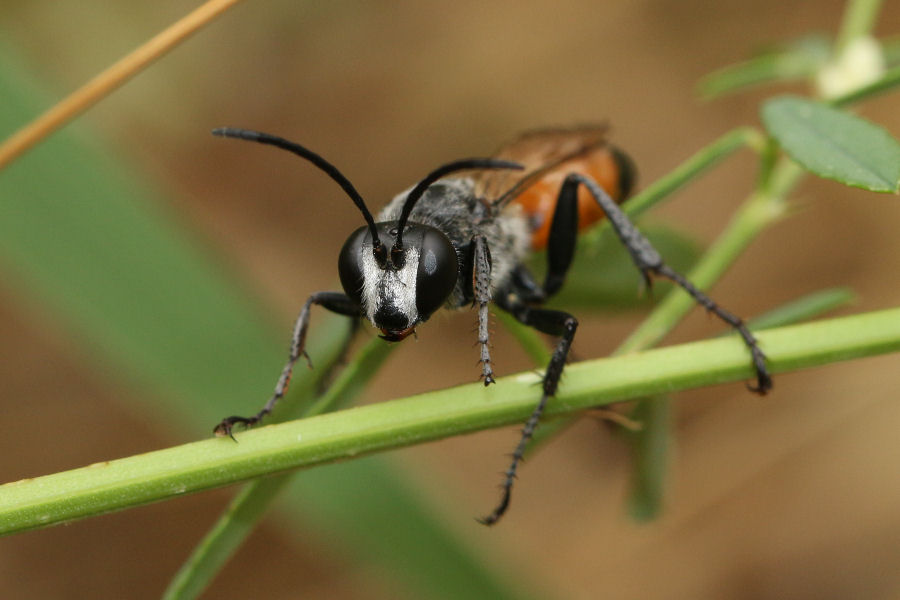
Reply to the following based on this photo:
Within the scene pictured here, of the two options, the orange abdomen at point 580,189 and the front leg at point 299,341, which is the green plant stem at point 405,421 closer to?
the front leg at point 299,341

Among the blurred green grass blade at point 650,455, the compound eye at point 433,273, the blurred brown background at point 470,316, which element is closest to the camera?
the compound eye at point 433,273

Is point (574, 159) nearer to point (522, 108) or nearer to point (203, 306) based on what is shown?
point (203, 306)

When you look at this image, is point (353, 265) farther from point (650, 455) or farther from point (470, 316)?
point (470, 316)

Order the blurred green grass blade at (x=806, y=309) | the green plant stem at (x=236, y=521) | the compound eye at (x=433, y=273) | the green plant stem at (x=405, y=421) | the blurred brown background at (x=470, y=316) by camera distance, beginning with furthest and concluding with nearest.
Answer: the blurred brown background at (x=470, y=316)
the blurred green grass blade at (x=806, y=309)
the compound eye at (x=433, y=273)
the green plant stem at (x=236, y=521)
the green plant stem at (x=405, y=421)

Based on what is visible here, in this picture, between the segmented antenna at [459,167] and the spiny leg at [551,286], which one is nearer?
the segmented antenna at [459,167]

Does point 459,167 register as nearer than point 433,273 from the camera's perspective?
Yes

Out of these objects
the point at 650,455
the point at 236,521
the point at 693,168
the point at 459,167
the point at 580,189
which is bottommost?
the point at 650,455

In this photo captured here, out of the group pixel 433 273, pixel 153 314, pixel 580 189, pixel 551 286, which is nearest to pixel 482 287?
pixel 433 273

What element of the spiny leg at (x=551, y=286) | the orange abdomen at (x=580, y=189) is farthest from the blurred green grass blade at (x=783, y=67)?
the spiny leg at (x=551, y=286)
